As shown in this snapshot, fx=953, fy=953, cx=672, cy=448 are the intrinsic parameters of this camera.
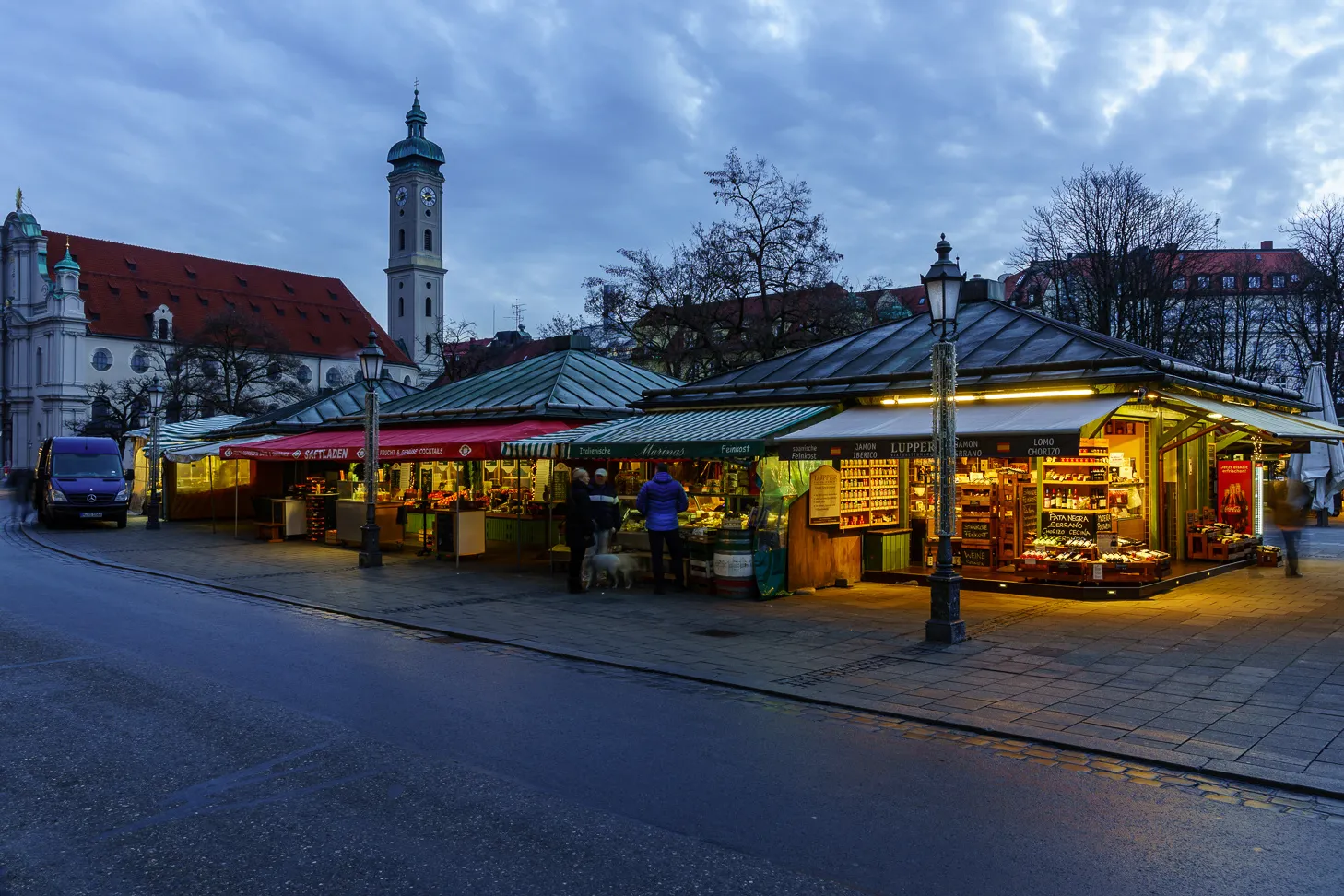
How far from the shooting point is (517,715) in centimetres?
689

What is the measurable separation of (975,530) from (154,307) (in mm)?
83655

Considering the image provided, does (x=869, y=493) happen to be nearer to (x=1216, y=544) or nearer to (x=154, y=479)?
(x=1216, y=544)

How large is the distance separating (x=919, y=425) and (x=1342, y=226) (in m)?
28.5

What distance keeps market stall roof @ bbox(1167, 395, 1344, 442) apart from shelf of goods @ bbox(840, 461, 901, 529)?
4204mm

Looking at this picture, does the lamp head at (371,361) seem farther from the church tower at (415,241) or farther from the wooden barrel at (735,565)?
the church tower at (415,241)

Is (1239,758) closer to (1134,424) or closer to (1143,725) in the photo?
(1143,725)

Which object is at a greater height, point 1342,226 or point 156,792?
point 1342,226

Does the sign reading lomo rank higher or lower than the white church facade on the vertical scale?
lower

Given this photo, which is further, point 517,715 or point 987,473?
point 987,473

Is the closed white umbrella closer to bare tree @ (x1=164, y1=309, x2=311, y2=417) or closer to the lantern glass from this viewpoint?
the lantern glass

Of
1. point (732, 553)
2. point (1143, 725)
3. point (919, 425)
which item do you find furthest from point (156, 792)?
point (919, 425)

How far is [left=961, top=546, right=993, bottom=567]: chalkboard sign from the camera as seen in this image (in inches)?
574

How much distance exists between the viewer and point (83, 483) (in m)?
26.1

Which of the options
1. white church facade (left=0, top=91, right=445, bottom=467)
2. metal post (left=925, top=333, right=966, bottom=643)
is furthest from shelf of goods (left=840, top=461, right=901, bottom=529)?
white church facade (left=0, top=91, right=445, bottom=467)
